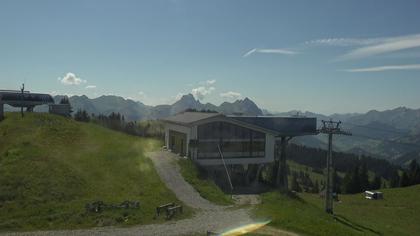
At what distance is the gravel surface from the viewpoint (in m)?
23.9

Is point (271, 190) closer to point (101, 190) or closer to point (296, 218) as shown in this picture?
point (296, 218)

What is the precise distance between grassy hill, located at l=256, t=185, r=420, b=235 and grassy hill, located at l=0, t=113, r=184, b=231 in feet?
31.1

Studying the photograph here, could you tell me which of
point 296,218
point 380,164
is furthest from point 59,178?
point 380,164

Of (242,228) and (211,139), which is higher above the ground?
(211,139)

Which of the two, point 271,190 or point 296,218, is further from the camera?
point 271,190

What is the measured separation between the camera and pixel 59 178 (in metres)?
34.1

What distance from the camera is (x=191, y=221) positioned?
26.6m

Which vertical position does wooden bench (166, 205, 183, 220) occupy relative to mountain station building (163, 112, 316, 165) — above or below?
below

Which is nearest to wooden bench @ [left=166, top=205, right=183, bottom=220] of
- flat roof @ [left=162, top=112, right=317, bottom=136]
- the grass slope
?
the grass slope

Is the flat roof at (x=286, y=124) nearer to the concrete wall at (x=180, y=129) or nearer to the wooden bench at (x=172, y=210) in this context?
the concrete wall at (x=180, y=129)

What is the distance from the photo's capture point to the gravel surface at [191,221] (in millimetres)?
23906

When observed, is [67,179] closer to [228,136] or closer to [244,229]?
[244,229]

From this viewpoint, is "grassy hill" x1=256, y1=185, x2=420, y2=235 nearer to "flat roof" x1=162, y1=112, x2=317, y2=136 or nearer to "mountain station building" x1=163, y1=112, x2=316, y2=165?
"mountain station building" x1=163, y1=112, x2=316, y2=165

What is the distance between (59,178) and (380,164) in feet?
638
